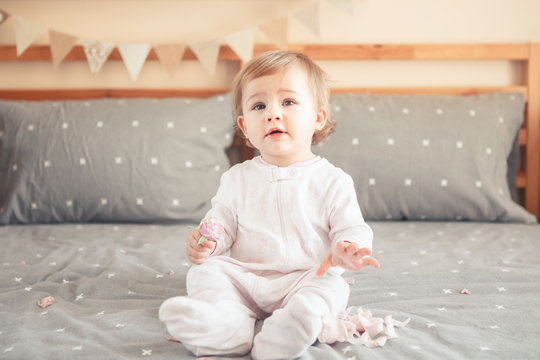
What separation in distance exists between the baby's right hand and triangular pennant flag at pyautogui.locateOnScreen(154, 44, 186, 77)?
1.29m

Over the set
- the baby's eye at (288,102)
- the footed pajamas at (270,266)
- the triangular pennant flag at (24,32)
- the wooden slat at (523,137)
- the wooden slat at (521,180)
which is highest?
the triangular pennant flag at (24,32)

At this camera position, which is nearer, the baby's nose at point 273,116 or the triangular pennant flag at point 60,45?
the baby's nose at point 273,116

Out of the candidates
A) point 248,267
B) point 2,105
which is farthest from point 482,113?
point 2,105

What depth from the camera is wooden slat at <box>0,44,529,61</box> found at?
211cm

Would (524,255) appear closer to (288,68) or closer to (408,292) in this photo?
(408,292)

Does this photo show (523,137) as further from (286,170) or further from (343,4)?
(286,170)

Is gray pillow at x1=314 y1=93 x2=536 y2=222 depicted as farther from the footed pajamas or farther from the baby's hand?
the baby's hand

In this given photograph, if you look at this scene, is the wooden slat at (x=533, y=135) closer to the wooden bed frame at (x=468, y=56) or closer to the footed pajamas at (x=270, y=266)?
the wooden bed frame at (x=468, y=56)

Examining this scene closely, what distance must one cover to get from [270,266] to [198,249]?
13 cm

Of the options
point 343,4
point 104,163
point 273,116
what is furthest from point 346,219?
point 343,4

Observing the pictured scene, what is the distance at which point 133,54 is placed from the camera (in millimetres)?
2051

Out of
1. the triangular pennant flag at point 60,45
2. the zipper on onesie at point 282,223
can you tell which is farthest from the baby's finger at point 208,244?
the triangular pennant flag at point 60,45

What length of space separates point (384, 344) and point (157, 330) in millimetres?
359

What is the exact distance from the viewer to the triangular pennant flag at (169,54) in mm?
2070
